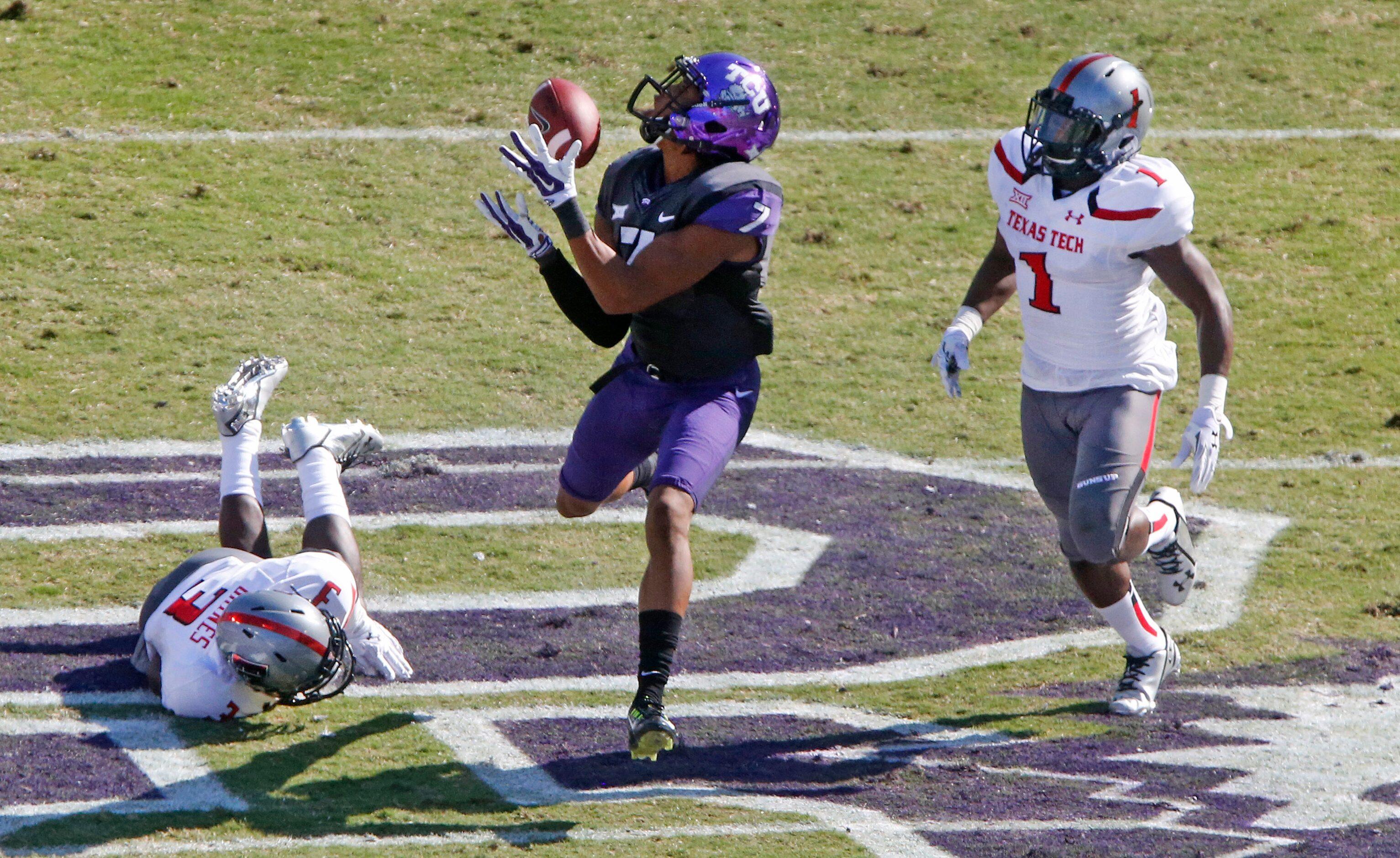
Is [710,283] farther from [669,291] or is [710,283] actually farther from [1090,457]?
[1090,457]

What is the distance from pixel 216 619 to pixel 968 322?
8.55 ft

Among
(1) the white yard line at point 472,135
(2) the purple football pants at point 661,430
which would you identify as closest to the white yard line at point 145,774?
(2) the purple football pants at point 661,430

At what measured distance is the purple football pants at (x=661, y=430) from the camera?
16.8 ft

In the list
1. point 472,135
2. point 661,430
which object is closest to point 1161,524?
point 661,430

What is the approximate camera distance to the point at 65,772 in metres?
4.80

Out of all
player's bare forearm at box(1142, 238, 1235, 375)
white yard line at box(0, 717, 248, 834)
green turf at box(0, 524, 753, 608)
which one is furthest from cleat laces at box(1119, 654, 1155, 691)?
white yard line at box(0, 717, 248, 834)

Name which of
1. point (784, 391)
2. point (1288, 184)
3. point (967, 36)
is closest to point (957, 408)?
point (784, 391)

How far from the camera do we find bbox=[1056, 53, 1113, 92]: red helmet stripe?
17.8ft

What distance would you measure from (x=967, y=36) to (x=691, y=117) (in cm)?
804

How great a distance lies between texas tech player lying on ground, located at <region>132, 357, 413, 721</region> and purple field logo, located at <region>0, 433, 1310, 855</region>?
252 millimetres

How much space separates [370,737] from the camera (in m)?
5.19

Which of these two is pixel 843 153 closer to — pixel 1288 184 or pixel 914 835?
pixel 1288 184

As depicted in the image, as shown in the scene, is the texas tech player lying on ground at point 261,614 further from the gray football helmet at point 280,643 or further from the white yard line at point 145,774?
the white yard line at point 145,774

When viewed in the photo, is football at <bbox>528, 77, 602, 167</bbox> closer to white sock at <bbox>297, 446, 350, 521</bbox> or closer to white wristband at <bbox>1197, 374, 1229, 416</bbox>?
white sock at <bbox>297, 446, 350, 521</bbox>
